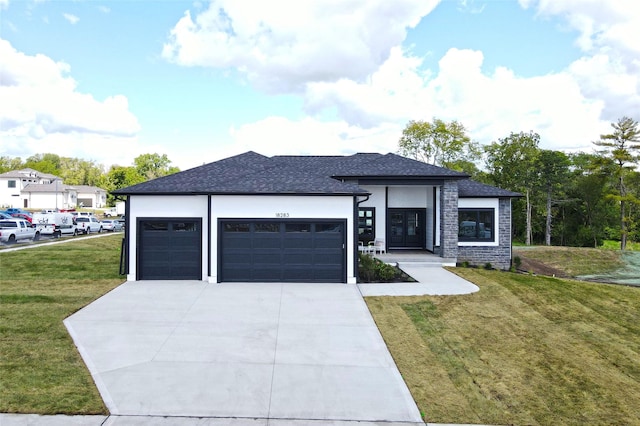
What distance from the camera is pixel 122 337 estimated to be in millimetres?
8617

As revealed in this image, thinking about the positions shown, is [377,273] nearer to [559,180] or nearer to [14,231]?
[14,231]

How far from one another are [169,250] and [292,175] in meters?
5.63

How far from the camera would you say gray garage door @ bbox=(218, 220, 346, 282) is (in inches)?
563

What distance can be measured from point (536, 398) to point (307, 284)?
881 cm

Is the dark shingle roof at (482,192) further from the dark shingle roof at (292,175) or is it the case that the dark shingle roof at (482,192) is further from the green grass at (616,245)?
the green grass at (616,245)

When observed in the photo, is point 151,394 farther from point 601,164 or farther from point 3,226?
point 601,164

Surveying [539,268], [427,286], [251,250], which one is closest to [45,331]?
[251,250]

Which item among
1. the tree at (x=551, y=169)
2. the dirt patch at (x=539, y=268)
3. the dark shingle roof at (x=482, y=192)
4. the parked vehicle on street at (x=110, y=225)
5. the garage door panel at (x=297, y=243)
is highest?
the tree at (x=551, y=169)

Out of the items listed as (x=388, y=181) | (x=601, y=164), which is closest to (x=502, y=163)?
(x=601, y=164)

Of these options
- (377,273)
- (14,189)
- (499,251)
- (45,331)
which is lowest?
(45,331)

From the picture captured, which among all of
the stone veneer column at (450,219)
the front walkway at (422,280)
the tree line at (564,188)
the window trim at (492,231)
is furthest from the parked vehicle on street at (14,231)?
the tree line at (564,188)

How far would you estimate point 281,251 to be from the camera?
14.3m

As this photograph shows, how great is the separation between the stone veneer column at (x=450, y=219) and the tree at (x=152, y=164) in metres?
81.0

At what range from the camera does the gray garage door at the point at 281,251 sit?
1429 cm
